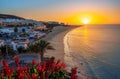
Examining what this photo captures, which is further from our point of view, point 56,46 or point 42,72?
point 56,46

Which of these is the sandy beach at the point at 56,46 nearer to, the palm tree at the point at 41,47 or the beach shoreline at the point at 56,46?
the beach shoreline at the point at 56,46

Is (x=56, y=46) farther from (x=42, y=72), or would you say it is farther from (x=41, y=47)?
(x=42, y=72)

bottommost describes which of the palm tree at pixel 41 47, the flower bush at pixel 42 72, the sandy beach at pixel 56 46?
the sandy beach at pixel 56 46

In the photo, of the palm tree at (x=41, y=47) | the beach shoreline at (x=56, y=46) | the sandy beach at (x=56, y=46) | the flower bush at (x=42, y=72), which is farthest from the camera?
the sandy beach at (x=56, y=46)

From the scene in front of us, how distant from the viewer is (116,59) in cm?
4056

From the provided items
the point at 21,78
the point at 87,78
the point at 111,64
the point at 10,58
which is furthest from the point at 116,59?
the point at 21,78

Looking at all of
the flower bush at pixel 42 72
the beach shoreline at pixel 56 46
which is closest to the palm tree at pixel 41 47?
the beach shoreline at pixel 56 46

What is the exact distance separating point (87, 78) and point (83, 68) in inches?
239

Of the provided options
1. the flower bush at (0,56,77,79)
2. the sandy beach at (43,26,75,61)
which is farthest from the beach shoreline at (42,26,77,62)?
the flower bush at (0,56,77,79)

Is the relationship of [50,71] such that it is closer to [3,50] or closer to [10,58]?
[10,58]

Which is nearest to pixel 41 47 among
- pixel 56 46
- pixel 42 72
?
pixel 42 72

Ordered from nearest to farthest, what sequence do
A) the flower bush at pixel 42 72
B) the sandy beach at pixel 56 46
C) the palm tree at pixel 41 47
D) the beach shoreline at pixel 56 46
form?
the flower bush at pixel 42 72
the palm tree at pixel 41 47
the beach shoreline at pixel 56 46
the sandy beach at pixel 56 46

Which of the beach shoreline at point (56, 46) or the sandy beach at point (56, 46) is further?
the sandy beach at point (56, 46)

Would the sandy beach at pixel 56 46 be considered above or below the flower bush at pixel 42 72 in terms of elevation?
below
